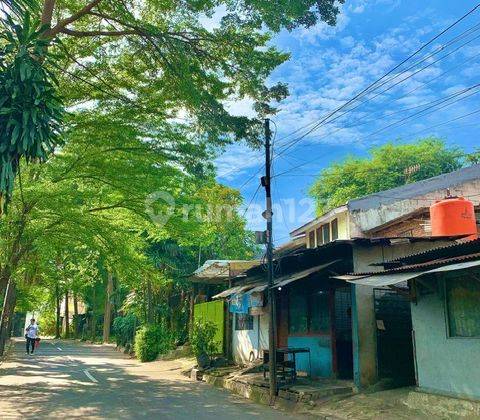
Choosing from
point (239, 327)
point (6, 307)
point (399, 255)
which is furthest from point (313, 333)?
point (6, 307)

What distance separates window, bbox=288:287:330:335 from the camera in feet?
47.7

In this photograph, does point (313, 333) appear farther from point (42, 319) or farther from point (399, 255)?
point (42, 319)

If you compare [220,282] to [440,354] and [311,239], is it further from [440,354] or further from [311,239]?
[440,354]

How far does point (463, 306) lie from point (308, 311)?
22.4ft

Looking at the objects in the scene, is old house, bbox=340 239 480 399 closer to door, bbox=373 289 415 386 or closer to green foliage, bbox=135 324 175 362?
door, bbox=373 289 415 386

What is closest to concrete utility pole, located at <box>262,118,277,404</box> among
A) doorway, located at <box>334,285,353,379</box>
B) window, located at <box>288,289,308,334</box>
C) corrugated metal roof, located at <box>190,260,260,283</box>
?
doorway, located at <box>334,285,353,379</box>

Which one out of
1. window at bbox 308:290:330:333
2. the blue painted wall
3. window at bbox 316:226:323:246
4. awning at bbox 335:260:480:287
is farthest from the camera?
window at bbox 316:226:323:246

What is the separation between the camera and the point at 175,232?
17281 millimetres

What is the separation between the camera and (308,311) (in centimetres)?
1547

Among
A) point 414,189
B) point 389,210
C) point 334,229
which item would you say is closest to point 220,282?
point 334,229

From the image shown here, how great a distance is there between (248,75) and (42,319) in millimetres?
66526

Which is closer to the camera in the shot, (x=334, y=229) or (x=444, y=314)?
(x=444, y=314)

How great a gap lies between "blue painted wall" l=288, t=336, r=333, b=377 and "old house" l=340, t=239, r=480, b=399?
4296 millimetres

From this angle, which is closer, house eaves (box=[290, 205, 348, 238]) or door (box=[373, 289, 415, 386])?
A: door (box=[373, 289, 415, 386])
